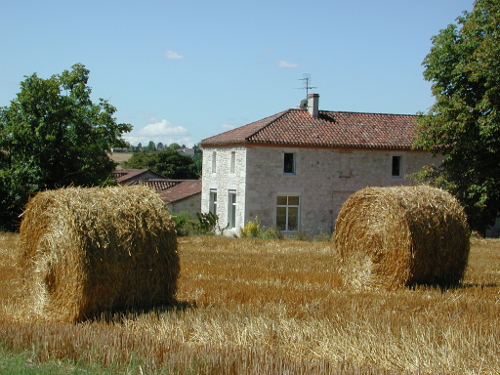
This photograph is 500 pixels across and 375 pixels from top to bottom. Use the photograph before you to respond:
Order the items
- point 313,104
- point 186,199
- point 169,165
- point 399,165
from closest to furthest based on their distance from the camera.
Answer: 1. point 399,165
2. point 313,104
3. point 186,199
4. point 169,165

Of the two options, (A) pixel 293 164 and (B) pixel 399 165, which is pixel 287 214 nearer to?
(A) pixel 293 164

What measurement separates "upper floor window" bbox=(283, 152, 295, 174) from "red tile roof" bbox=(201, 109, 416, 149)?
86 cm

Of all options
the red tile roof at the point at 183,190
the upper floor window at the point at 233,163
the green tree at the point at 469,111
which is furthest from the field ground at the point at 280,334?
the red tile roof at the point at 183,190

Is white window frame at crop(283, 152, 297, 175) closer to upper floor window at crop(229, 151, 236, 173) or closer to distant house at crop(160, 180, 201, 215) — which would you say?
upper floor window at crop(229, 151, 236, 173)

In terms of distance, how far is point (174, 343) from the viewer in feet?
22.0

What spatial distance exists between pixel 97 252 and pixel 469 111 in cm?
2294

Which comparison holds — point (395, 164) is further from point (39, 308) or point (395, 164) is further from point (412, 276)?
point (39, 308)

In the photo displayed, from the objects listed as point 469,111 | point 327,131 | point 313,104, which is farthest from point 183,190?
point 469,111

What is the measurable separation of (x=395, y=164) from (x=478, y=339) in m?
30.4

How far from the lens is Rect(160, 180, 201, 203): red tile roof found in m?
50.7

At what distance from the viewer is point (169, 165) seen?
8644cm

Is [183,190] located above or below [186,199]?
above

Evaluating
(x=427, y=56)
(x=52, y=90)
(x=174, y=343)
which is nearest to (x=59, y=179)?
(x=52, y=90)

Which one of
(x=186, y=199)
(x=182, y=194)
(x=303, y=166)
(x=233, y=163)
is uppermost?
(x=233, y=163)
